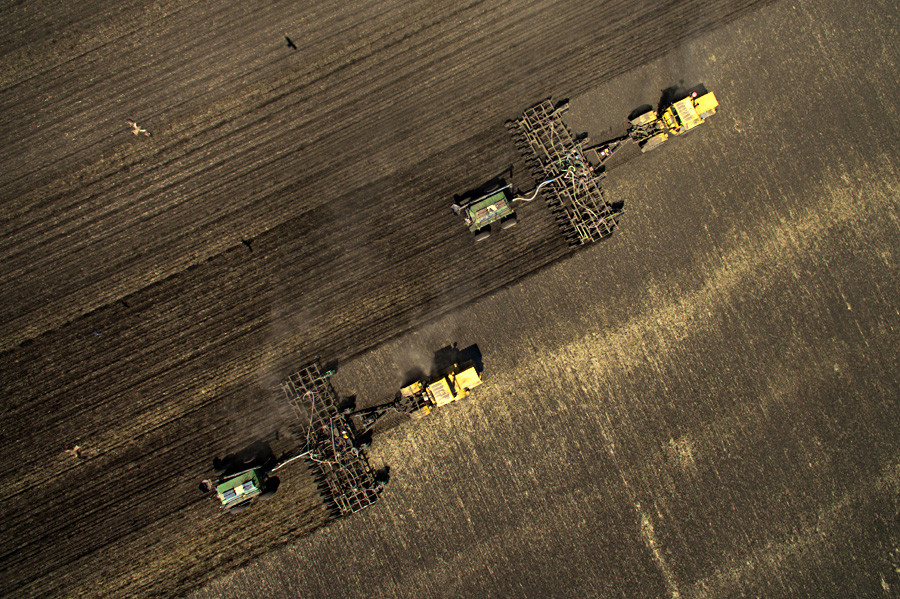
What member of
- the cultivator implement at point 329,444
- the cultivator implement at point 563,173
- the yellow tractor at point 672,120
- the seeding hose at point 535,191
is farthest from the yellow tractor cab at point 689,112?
the cultivator implement at point 329,444

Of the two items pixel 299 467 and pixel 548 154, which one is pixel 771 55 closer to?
pixel 548 154

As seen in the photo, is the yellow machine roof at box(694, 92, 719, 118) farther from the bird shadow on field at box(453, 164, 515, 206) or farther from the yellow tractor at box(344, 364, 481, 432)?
the yellow tractor at box(344, 364, 481, 432)

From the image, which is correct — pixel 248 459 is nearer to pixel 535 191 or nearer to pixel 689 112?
pixel 535 191

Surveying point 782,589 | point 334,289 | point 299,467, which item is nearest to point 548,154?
point 334,289

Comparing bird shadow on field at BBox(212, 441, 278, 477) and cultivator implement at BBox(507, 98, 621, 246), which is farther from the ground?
cultivator implement at BBox(507, 98, 621, 246)

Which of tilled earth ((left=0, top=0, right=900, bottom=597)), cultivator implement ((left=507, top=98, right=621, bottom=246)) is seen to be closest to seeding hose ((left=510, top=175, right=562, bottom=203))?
cultivator implement ((left=507, top=98, right=621, bottom=246))
